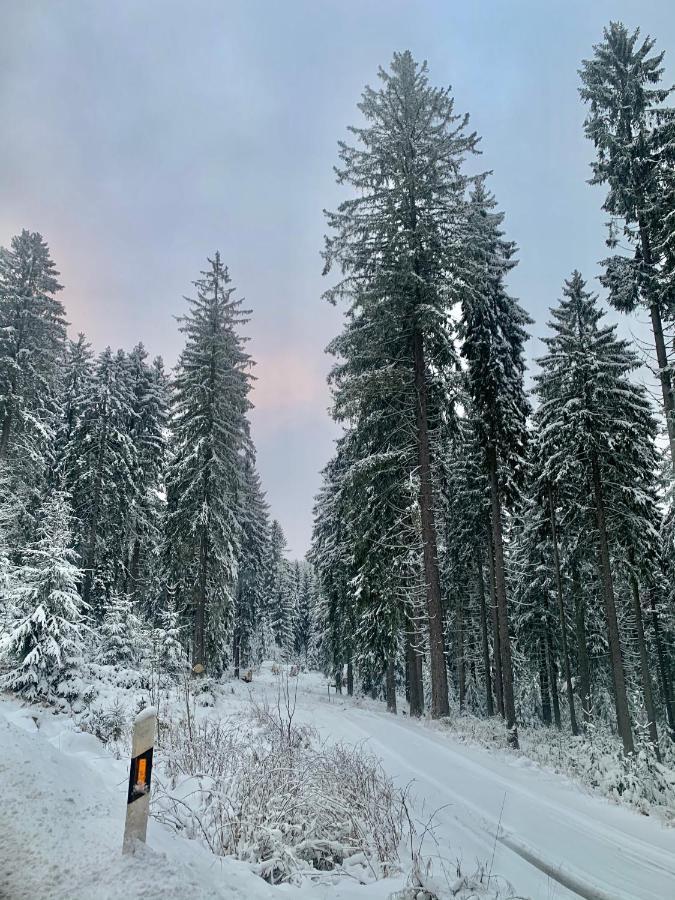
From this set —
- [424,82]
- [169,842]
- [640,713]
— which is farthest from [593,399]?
[640,713]

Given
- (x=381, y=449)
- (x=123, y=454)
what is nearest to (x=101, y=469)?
(x=123, y=454)

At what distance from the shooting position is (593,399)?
1551 centimetres

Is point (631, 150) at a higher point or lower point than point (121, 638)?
higher

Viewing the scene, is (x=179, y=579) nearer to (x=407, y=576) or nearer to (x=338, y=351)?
(x=407, y=576)

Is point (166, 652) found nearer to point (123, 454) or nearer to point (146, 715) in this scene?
point (123, 454)

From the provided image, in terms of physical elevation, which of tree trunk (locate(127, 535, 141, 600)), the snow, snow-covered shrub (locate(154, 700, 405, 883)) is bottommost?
snow-covered shrub (locate(154, 700, 405, 883))

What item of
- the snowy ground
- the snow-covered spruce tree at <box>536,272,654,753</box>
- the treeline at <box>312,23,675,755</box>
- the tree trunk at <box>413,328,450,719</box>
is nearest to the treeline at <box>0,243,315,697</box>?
the treeline at <box>312,23,675,755</box>

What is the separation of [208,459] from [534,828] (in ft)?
59.3

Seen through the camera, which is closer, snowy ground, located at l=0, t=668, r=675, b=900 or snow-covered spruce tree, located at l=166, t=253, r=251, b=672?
snowy ground, located at l=0, t=668, r=675, b=900

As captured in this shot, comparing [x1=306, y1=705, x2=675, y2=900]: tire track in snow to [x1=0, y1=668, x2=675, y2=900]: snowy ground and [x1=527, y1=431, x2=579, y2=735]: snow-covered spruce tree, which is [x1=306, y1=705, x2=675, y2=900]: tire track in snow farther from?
[x1=527, y1=431, x2=579, y2=735]: snow-covered spruce tree

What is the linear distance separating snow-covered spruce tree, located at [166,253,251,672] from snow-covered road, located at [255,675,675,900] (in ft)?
42.0

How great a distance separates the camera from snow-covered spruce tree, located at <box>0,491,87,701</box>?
34.6 feet

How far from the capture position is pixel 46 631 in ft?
36.0

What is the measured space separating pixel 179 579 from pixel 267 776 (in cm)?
1838
